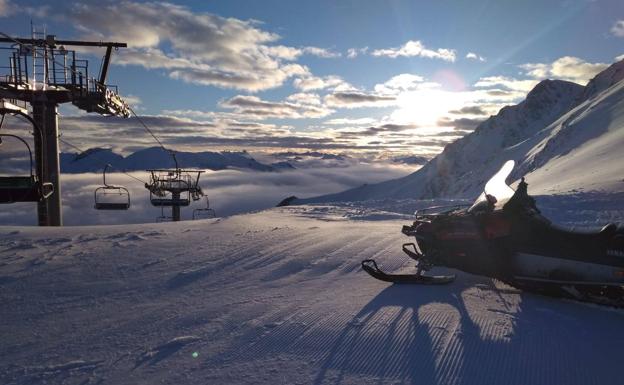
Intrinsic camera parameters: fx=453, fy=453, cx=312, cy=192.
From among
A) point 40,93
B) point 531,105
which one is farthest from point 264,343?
point 531,105

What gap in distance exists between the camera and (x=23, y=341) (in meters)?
4.56

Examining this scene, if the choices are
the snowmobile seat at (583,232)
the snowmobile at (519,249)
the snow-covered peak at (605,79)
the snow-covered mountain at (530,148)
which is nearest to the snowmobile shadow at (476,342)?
the snowmobile at (519,249)

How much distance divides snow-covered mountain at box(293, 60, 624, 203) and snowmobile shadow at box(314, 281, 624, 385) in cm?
1151

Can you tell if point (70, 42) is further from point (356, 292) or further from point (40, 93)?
point (356, 292)

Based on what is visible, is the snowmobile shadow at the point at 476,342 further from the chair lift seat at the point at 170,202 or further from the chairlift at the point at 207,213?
the chair lift seat at the point at 170,202

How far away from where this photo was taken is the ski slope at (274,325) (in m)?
3.84

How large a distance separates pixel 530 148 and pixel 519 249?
92.1 m

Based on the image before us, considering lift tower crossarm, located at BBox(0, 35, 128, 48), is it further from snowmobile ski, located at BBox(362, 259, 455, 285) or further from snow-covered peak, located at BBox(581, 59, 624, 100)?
snow-covered peak, located at BBox(581, 59, 624, 100)

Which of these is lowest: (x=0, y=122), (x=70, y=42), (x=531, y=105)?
(x=0, y=122)

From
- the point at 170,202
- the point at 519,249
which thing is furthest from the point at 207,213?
the point at 519,249

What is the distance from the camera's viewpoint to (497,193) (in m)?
6.27

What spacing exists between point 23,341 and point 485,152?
191866 mm

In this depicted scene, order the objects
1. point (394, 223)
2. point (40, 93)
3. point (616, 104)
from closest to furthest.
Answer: point (394, 223) < point (40, 93) < point (616, 104)

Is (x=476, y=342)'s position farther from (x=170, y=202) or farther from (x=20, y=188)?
(x=170, y=202)
